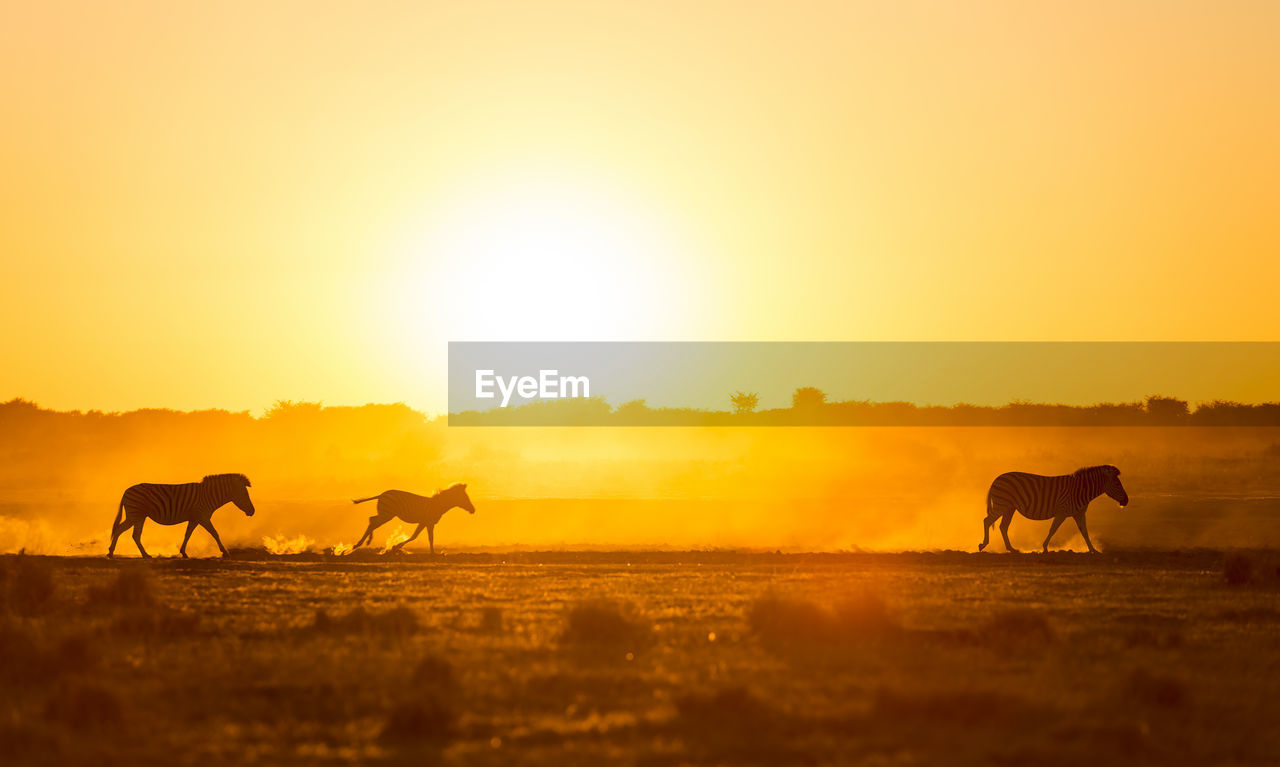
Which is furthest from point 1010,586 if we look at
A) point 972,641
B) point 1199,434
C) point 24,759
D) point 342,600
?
point 1199,434

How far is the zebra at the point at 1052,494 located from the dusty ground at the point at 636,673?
11.3 metres

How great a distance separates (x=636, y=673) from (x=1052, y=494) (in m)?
25.2

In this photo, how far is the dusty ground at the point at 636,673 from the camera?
10.3 meters

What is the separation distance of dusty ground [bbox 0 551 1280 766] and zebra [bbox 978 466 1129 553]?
11.3 metres

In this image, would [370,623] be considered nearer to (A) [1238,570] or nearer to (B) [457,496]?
(A) [1238,570]

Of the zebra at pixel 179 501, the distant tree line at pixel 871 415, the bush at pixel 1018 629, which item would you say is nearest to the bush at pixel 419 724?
the bush at pixel 1018 629

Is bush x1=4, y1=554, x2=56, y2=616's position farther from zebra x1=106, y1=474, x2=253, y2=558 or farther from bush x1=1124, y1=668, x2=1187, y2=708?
bush x1=1124, y1=668, x2=1187, y2=708

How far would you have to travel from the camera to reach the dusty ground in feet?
33.8

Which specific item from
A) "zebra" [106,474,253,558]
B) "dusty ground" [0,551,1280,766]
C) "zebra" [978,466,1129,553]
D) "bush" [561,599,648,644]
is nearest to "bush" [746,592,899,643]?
"dusty ground" [0,551,1280,766]

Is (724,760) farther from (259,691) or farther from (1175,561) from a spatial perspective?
(1175,561)

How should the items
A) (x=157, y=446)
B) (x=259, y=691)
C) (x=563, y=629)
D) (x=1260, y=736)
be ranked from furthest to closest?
(x=157, y=446) → (x=563, y=629) → (x=259, y=691) → (x=1260, y=736)

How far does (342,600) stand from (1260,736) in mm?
14841

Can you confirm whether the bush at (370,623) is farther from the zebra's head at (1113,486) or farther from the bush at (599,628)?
the zebra's head at (1113,486)

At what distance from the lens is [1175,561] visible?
3070cm
